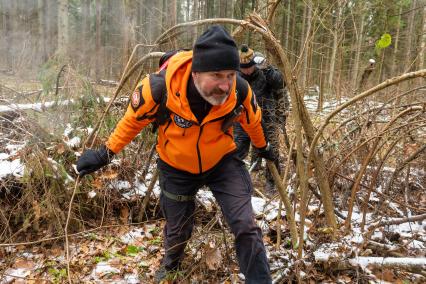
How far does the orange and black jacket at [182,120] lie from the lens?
102 inches

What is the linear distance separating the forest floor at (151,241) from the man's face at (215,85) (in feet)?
3.75

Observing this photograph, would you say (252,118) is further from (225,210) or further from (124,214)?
(124,214)

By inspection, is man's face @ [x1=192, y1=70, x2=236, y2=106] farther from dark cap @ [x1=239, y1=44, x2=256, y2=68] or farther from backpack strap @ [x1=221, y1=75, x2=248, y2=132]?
dark cap @ [x1=239, y1=44, x2=256, y2=68]

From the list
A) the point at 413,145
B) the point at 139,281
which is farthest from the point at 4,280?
the point at 413,145

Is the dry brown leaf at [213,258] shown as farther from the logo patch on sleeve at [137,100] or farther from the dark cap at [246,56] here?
the dark cap at [246,56]

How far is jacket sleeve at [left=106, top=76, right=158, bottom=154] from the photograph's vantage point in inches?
103

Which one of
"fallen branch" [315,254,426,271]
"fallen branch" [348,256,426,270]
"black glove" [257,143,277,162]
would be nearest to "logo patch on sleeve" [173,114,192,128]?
"black glove" [257,143,277,162]

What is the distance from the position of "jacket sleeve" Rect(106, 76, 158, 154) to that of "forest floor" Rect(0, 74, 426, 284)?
2.01 ft

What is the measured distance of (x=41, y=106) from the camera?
4.51 meters

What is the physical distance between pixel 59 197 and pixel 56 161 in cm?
44

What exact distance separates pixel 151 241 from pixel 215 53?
7.75 ft

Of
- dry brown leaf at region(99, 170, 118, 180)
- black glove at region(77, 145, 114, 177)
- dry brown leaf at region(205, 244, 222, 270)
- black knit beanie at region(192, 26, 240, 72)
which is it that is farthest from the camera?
dry brown leaf at region(99, 170, 118, 180)

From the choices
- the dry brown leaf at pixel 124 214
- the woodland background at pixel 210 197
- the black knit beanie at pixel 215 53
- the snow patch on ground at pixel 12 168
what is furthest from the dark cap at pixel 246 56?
the snow patch on ground at pixel 12 168

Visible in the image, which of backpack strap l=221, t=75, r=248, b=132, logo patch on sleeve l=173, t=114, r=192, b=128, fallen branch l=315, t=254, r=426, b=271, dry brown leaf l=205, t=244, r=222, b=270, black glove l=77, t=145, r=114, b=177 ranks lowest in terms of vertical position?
dry brown leaf l=205, t=244, r=222, b=270
